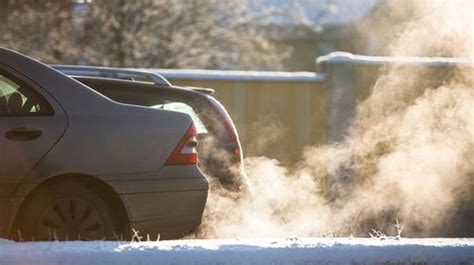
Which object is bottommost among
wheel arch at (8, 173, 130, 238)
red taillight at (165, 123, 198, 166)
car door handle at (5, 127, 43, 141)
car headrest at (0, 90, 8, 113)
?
wheel arch at (8, 173, 130, 238)

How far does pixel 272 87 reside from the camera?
1138cm

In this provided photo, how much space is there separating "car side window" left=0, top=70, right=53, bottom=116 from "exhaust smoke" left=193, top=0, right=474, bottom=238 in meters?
2.46

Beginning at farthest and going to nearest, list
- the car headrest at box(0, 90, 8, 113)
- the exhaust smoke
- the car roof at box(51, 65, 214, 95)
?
1. the exhaust smoke
2. the car roof at box(51, 65, 214, 95)
3. the car headrest at box(0, 90, 8, 113)

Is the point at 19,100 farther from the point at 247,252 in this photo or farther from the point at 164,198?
the point at 247,252

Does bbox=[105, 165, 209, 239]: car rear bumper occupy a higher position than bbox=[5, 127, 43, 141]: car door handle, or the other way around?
bbox=[5, 127, 43, 141]: car door handle

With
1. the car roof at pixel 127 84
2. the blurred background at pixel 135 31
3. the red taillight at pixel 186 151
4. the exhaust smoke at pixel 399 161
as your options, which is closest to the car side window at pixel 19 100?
the red taillight at pixel 186 151

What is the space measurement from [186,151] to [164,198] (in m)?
0.37

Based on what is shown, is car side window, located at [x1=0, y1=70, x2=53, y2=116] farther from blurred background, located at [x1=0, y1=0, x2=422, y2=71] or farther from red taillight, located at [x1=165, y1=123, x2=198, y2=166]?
blurred background, located at [x1=0, y1=0, x2=422, y2=71]

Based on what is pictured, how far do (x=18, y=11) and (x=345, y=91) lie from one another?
927 centimetres

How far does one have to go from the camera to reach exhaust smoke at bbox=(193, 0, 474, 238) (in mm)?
8633

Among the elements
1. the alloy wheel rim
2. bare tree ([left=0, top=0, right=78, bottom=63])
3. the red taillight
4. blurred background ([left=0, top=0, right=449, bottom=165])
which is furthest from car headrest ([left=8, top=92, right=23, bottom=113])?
bare tree ([left=0, top=0, right=78, bottom=63])

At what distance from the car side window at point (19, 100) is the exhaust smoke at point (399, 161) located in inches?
96.9

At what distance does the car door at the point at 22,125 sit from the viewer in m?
5.29

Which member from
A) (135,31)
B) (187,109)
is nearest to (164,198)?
(187,109)
